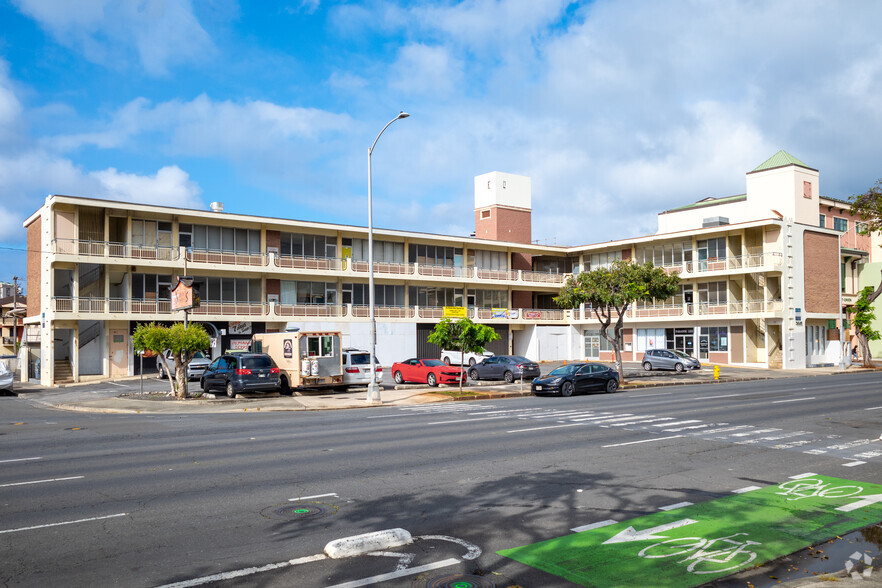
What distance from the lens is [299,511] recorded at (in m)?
8.93

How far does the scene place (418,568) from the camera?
22.1 ft

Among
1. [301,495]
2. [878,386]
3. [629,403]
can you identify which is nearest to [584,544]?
[301,495]

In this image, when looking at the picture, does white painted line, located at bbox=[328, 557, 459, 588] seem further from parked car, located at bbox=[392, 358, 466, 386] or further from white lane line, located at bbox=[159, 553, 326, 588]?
parked car, located at bbox=[392, 358, 466, 386]

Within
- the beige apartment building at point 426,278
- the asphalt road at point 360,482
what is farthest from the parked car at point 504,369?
the asphalt road at point 360,482

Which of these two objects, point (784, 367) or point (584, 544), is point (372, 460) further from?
point (784, 367)

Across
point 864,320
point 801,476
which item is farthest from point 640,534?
point 864,320

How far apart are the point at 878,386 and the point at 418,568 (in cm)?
3050

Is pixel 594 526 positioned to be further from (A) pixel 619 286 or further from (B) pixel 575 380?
(A) pixel 619 286

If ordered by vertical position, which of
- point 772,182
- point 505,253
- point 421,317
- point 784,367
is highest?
point 772,182

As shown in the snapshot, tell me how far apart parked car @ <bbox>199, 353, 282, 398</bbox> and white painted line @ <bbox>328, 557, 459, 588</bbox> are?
21758 millimetres

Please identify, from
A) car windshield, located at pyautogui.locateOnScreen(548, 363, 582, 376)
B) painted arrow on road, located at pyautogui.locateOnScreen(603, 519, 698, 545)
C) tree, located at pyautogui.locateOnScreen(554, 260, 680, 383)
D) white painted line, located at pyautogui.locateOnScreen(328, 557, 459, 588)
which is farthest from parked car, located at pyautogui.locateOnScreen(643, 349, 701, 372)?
white painted line, located at pyautogui.locateOnScreen(328, 557, 459, 588)

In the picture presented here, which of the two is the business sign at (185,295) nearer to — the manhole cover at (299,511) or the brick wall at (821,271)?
the manhole cover at (299,511)

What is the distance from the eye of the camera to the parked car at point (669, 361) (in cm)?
4566

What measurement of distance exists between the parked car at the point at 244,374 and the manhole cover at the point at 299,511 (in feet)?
62.0
